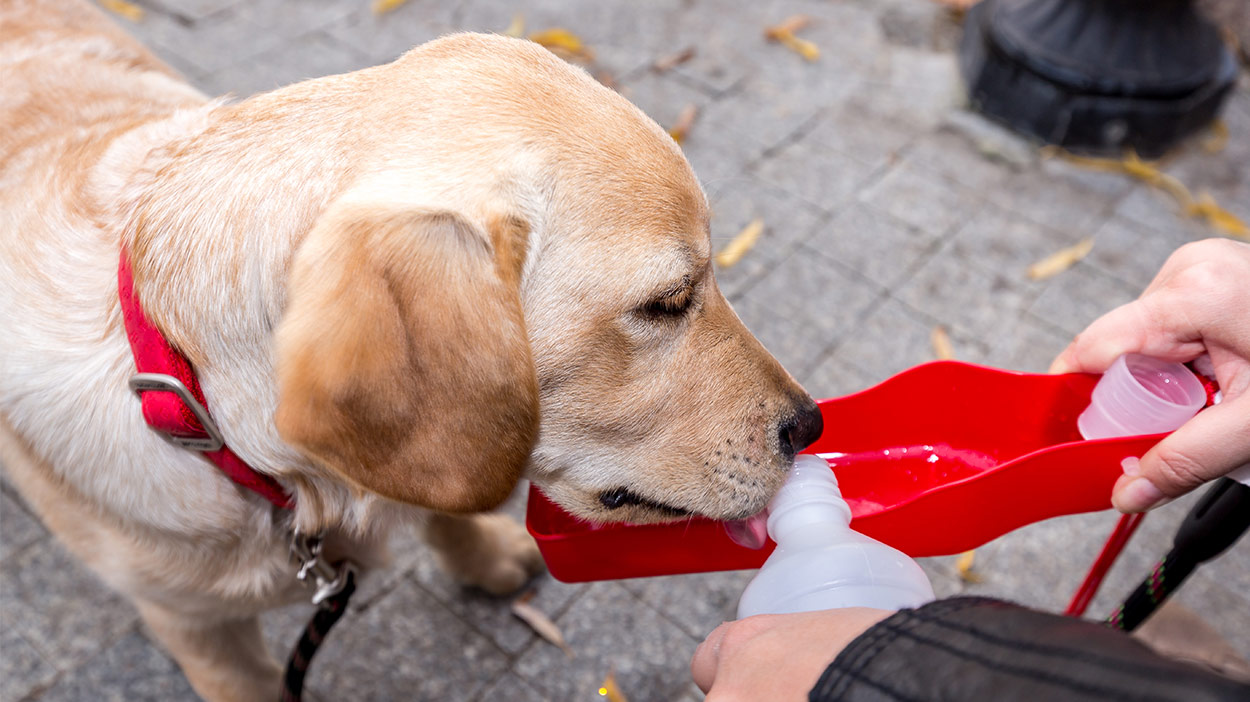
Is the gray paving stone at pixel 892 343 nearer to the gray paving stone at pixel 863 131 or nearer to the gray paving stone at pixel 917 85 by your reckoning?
the gray paving stone at pixel 863 131

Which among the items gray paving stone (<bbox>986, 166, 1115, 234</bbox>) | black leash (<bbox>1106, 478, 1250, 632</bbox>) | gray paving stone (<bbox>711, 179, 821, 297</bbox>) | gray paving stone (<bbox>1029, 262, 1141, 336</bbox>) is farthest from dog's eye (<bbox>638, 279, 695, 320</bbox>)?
gray paving stone (<bbox>986, 166, 1115, 234</bbox>)

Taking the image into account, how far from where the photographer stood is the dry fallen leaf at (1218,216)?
15.1 ft

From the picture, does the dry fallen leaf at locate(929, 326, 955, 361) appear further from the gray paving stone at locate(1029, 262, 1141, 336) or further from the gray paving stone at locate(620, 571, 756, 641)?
the gray paving stone at locate(620, 571, 756, 641)

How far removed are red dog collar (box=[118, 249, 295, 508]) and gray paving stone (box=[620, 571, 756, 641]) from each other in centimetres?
179

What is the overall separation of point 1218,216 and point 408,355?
15.7 feet

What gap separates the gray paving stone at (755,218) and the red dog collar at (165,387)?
9.34ft

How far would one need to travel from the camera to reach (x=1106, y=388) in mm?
2100

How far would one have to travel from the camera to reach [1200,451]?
5.85 feet

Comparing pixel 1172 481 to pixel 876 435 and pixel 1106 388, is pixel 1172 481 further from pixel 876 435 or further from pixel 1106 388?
pixel 876 435

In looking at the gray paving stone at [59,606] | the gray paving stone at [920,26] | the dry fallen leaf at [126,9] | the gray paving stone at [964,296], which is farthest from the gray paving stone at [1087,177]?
the dry fallen leaf at [126,9]

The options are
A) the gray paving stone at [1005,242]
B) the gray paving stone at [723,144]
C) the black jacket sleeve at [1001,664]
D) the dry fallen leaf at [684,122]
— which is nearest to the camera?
the black jacket sleeve at [1001,664]

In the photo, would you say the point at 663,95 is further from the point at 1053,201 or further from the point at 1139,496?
the point at 1139,496

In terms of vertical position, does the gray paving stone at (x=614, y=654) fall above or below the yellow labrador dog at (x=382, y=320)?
below

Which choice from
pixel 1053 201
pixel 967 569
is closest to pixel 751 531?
pixel 967 569
